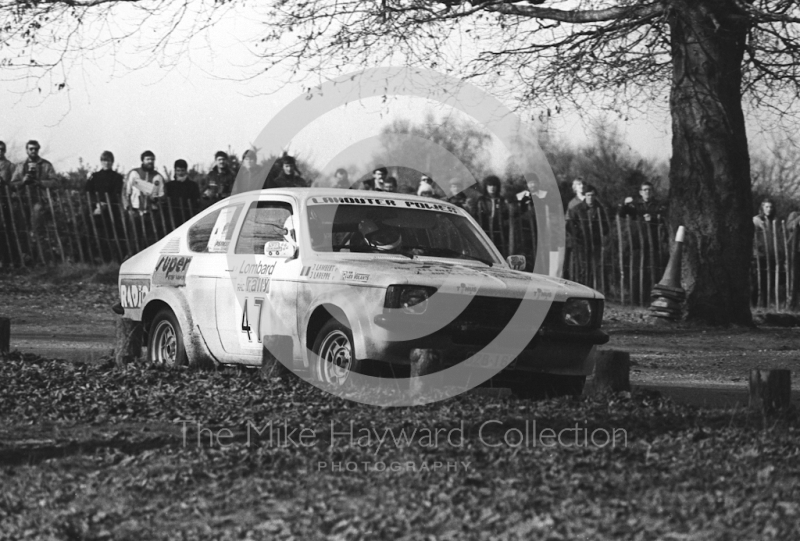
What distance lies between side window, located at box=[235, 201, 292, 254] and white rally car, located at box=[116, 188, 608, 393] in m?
0.01

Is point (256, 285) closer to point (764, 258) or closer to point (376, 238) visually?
point (376, 238)

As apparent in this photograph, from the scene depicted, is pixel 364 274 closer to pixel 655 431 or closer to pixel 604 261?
pixel 655 431

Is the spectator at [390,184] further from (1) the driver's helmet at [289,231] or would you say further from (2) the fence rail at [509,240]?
(1) the driver's helmet at [289,231]

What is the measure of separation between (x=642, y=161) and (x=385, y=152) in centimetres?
1874

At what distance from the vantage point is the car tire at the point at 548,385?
28.8ft

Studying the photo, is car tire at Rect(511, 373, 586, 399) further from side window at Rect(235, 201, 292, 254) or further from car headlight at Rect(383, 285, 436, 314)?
side window at Rect(235, 201, 292, 254)

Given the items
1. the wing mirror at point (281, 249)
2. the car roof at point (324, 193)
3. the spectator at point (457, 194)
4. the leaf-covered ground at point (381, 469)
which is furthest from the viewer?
the spectator at point (457, 194)

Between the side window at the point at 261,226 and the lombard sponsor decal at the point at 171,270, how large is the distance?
66 cm

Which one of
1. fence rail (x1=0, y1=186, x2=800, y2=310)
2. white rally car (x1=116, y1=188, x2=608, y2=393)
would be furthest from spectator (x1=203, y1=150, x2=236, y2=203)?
white rally car (x1=116, y1=188, x2=608, y2=393)

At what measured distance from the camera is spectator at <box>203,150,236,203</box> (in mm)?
19750

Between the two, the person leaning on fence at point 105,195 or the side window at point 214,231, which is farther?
the person leaning on fence at point 105,195

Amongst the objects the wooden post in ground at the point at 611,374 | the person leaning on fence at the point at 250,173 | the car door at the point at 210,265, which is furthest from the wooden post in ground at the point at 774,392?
the person leaning on fence at the point at 250,173

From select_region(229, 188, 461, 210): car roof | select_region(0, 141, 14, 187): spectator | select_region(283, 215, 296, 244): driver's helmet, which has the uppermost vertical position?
select_region(0, 141, 14, 187): spectator

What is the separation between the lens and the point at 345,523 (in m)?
5.15
